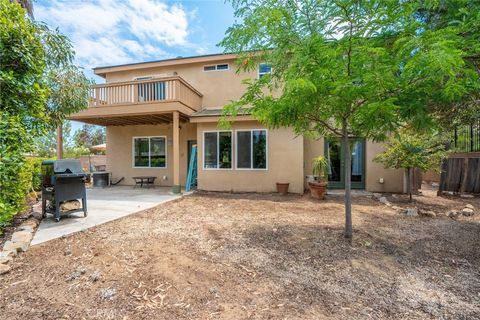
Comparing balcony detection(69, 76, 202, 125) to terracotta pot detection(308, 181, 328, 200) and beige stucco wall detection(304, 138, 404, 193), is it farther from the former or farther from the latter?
terracotta pot detection(308, 181, 328, 200)

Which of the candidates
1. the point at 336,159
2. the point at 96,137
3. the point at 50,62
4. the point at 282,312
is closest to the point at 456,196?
the point at 336,159

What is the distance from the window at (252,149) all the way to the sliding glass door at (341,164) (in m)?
2.82

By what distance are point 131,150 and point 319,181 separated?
30.2 feet

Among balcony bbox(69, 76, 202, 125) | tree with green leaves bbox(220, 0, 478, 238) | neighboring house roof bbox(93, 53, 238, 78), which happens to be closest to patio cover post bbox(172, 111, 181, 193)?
balcony bbox(69, 76, 202, 125)

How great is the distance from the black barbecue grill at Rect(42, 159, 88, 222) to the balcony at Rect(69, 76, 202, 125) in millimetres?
4243

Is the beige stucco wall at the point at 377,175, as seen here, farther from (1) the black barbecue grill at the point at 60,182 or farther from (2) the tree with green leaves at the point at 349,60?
(1) the black barbecue grill at the point at 60,182

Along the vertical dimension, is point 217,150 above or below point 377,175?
above

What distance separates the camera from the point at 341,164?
9.98 metres

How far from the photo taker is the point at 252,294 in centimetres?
272

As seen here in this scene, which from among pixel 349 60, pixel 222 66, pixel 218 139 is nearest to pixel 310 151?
pixel 218 139

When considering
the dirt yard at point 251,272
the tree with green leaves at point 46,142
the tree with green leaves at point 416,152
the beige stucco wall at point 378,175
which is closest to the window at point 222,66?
the tree with green leaves at point 46,142

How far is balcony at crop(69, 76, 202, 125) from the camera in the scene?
8.94 metres

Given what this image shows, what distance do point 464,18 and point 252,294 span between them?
4.92 metres

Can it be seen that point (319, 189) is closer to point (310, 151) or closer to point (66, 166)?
point (310, 151)
